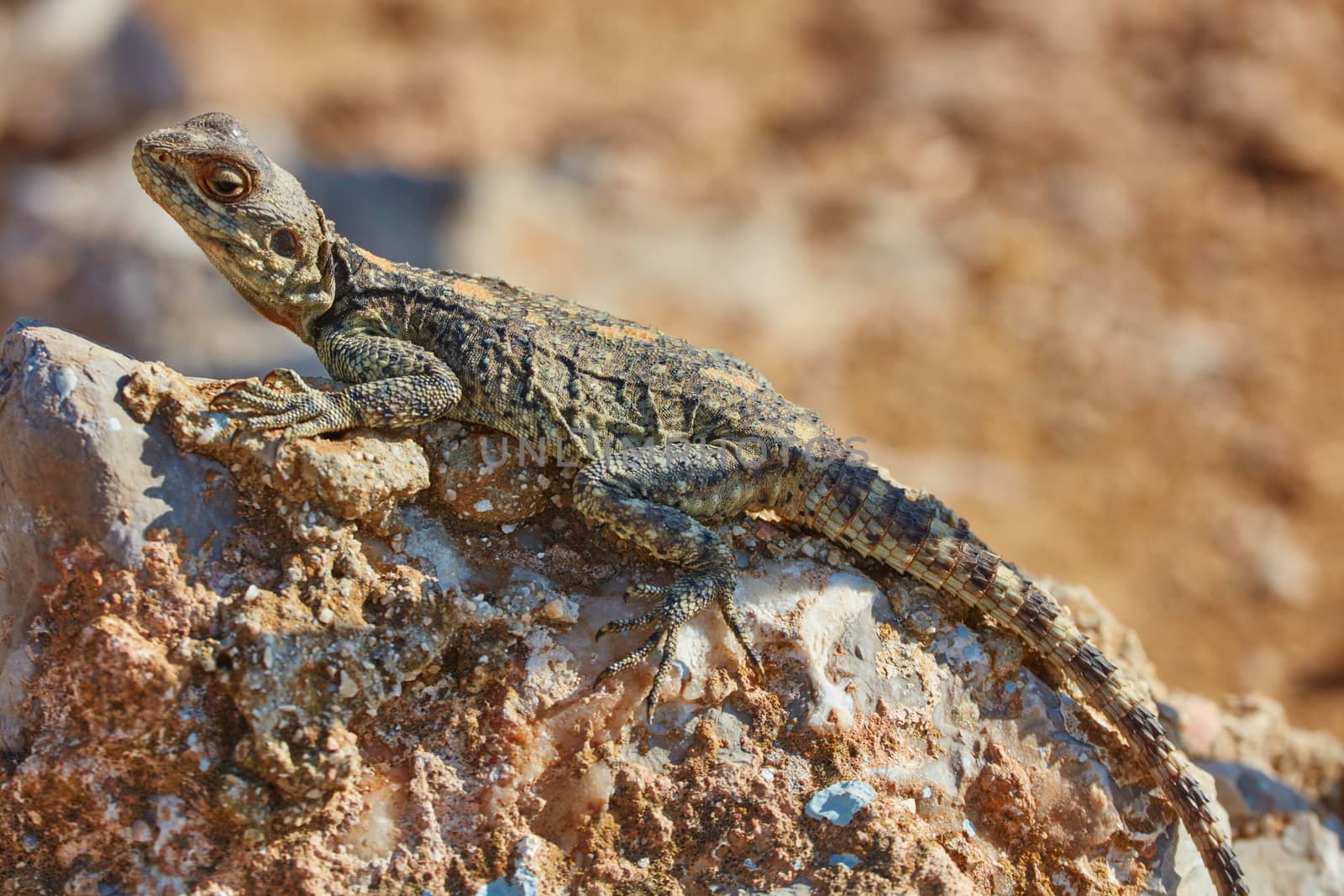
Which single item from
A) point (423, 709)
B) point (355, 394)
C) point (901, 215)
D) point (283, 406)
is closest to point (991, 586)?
point (423, 709)

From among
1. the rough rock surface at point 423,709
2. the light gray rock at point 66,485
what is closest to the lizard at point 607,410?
the rough rock surface at point 423,709

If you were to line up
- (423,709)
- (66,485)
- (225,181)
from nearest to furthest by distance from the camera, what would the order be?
(66,485) < (423,709) < (225,181)

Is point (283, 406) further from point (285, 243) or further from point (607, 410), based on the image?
point (607, 410)

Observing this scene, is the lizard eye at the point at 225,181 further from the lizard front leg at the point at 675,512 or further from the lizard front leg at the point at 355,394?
the lizard front leg at the point at 675,512

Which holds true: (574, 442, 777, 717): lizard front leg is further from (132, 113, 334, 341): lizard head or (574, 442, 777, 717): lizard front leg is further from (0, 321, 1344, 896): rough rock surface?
(132, 113, 334, 341): lizard head

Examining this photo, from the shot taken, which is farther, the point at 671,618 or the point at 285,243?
the point at 285,243
